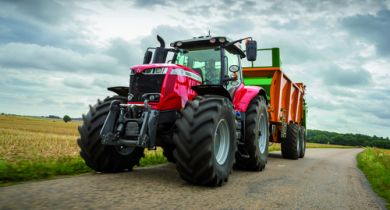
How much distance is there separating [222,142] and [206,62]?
2.00 meters

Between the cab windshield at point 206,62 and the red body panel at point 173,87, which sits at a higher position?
the cab windshield at point 206,62

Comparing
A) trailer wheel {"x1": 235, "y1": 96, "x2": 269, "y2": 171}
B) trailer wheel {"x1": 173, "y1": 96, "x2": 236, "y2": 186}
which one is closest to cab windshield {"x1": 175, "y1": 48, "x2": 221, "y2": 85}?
trailer wheel {"x1": 235, "y1": 96, "x2": 269, "y2": 171}

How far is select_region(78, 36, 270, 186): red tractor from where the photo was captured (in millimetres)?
4871

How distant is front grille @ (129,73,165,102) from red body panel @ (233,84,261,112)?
2.05 meters

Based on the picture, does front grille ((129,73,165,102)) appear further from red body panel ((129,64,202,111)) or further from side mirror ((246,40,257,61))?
side mirror ((246,40,257,61))

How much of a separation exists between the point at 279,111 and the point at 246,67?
1.85 m

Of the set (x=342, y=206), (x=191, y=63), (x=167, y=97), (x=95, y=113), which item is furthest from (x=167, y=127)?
(x=342, y=206)

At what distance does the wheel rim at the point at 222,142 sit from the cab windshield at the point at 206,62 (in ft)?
4.71

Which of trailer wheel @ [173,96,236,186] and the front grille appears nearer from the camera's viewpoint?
trailer wheel @ [173,96,236,186]

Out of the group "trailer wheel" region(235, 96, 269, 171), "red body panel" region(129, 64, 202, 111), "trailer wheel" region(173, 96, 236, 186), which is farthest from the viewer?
"trailer wheel" region(235, 96, 269, 171)

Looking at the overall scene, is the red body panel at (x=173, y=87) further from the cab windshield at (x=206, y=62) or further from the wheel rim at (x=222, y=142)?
the cab windshield at (x=206, y=62)

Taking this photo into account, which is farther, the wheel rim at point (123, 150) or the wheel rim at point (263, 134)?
the wheel rim at point (263, 134)

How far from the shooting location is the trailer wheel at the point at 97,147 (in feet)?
18.8

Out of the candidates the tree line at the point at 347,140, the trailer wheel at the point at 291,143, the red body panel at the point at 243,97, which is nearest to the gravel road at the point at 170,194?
the red body panel at the point at 243,97
